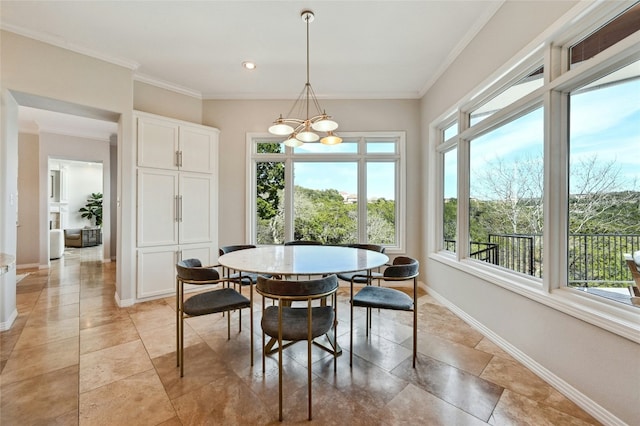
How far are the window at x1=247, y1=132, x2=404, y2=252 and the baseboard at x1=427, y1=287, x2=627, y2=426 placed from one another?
1.86 metres

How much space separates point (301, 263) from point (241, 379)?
912mm

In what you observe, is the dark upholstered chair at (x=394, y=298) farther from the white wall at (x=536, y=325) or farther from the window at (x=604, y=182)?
the window at (x=604, y=182)

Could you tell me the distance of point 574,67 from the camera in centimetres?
175

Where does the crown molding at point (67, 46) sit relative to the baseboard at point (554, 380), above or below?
above

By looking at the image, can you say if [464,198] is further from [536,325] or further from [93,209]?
[93,209]

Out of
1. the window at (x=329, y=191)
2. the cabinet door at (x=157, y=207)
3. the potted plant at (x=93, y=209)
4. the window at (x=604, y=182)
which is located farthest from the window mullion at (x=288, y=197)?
the potted plant at (x=93, y=209)

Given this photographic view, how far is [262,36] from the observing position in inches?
108

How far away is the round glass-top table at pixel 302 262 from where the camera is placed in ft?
5.89

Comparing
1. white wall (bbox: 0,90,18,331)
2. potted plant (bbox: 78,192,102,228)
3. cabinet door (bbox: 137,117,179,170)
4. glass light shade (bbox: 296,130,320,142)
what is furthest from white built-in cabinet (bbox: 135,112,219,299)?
potted plant (bbox: 78,192,102,228)

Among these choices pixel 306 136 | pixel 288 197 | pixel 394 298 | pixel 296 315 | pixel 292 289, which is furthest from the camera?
pixel 288 197

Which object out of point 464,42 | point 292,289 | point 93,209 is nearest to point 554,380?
point 292,289

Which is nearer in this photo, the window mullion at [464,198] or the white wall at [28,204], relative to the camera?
the window mullion at [464,198]

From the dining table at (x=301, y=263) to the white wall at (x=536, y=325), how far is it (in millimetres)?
1167

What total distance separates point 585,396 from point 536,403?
28cm
